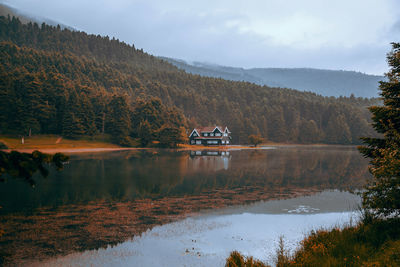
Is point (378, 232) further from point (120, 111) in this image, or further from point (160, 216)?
point (120, 111)

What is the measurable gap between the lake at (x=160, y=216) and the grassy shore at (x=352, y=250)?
1983 millimetres

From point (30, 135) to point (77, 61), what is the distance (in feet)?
389

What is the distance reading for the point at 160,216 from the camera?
18.1 meters

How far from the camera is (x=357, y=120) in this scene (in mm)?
162500

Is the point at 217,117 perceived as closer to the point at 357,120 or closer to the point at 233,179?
the point at 357,120

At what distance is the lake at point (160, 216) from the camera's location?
12664 millimetres

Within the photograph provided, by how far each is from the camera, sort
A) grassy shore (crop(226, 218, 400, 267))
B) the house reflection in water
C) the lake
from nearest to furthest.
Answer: grassy shore (crop(226, 218, 400, 267)) < the lake < the house reflection in water

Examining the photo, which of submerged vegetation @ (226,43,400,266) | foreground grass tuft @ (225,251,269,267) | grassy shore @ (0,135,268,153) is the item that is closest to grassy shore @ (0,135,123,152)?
grassy shore @ (0,135,268,153)

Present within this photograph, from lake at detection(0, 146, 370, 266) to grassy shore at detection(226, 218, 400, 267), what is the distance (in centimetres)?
198

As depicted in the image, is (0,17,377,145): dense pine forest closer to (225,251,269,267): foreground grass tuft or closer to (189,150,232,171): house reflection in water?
(189,150,232,171): house reflection in water

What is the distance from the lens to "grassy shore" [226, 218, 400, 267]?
8.53 meters

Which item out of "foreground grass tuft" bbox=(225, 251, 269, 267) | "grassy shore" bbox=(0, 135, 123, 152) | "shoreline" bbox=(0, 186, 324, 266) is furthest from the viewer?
"grassy shore" bbox=(0, 135, 123, 152)

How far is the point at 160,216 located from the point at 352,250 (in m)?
11.6

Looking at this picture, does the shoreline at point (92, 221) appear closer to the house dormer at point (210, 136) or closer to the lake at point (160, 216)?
the lake at point (160, 216)
